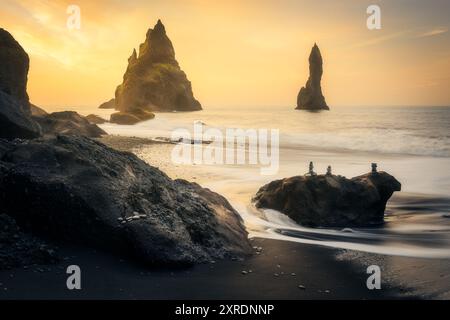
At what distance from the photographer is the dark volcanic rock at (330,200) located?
36.7 feet

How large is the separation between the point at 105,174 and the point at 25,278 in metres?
2.49

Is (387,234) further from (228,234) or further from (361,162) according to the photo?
(361,162)

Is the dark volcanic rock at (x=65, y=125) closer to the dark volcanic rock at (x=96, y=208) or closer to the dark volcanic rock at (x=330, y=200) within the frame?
the dark volcanic rock at (x=330, y=200)

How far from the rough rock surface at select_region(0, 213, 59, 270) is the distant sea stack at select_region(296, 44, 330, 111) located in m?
176

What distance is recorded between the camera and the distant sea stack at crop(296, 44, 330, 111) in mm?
174125

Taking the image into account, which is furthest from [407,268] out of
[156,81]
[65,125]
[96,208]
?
[156,81]

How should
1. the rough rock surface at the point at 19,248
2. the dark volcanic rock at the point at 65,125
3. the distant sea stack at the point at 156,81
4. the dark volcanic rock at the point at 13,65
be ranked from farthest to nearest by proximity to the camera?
1. the distant sea stack at the point at 156,81
2. the dark volcanic rock at the point at 65,125
3. the dark volcanic rock at the point at 13,65
4. the rough rock surface at the point at 19,248

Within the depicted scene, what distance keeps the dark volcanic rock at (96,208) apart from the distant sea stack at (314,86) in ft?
573

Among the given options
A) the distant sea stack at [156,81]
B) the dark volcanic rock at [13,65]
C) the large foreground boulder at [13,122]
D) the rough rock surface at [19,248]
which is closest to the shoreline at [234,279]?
the rough rock surface at [19,248]

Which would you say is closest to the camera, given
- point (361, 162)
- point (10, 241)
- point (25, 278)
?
point (25, 278)
